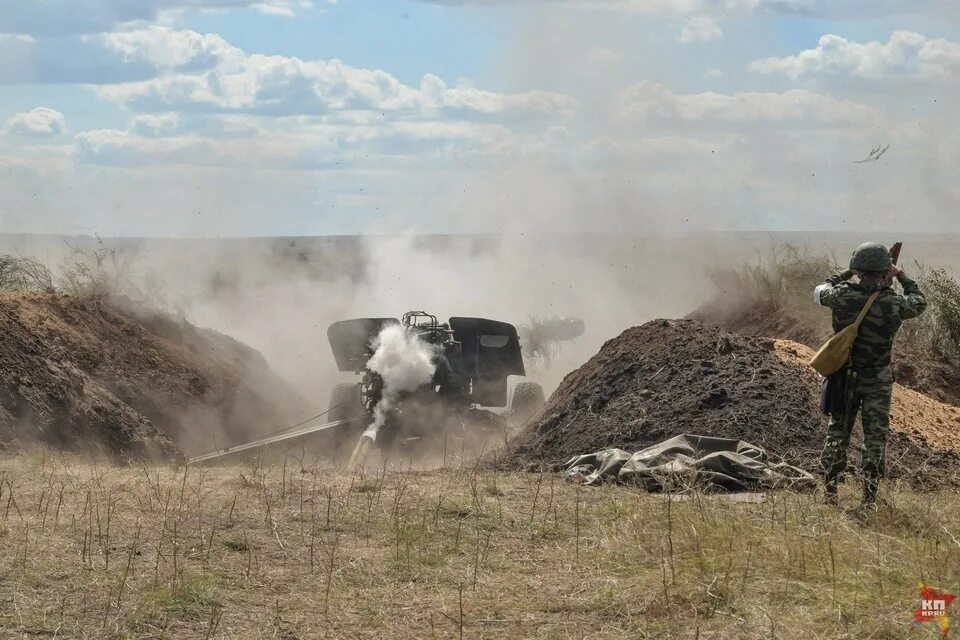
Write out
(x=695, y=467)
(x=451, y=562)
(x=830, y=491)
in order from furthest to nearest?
(x=695, y=467) < (x=830, y=491) < (x=451, y=562)

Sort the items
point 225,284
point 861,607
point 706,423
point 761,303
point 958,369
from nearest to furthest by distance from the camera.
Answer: point 861,607 < point 706,423 < point 958,369 < point 761,303 < point 225,284

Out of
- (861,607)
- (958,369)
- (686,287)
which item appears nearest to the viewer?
(861,607)

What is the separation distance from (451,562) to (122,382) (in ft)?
31.8

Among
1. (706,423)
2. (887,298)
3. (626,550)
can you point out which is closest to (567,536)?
(626,550)

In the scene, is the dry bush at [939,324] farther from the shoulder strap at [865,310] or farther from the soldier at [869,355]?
the shoulder strap at [865,310]

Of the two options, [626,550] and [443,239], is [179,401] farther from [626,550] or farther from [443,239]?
[443,239]

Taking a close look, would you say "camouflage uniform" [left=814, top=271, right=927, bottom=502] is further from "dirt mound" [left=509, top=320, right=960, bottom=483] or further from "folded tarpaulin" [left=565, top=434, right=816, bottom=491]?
"dirt mound" [left=509, top=320, right=960, bottom=483]

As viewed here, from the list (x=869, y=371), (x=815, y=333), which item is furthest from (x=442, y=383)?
(x=869, y=371)

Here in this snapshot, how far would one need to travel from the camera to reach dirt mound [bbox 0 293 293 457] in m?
12.9

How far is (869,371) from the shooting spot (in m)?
8.11

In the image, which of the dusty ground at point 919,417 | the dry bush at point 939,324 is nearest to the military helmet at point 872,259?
the dusty ground at point 919,417

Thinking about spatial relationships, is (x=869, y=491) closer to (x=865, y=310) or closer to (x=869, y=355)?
(x=869, y=355)

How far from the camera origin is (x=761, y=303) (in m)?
20.2

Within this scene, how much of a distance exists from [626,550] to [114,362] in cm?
1076
